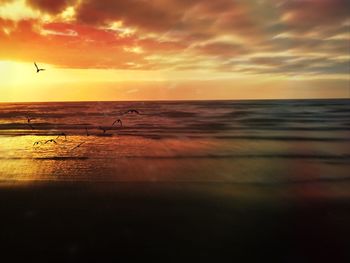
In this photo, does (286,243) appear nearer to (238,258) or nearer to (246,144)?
(238,258)

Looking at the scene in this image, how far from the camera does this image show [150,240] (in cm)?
948

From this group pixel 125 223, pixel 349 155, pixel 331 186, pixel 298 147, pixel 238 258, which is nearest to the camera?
pixel 238 258

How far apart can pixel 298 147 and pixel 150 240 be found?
69.1 ft

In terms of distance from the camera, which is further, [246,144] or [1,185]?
[246,144]

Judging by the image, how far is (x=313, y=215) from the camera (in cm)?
1127

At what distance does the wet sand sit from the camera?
883 centimetres

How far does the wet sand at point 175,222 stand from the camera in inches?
348

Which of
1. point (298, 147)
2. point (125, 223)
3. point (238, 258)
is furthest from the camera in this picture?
point (298, 147)

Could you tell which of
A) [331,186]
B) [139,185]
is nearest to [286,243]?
[331,186]

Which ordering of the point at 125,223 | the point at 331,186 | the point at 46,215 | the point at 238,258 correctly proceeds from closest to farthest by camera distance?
the point at 238,258 → the point at 125,223 → the point at 46,215 → the point at 331,186

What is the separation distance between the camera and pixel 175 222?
10742 millimetres

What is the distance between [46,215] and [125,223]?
3.16 m

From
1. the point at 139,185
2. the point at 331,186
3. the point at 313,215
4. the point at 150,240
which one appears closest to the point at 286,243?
the point at 313,215

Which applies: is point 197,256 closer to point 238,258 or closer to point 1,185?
point 238,258
